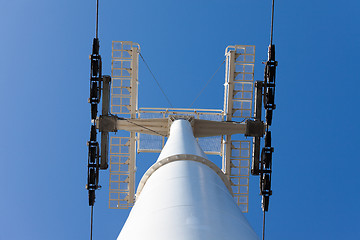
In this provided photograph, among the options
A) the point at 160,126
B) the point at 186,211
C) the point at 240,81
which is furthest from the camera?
the point at 240,81

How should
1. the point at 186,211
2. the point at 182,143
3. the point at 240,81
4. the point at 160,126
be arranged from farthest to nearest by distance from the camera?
the point at 240,81, the point at 160,126, the point at 182,143, the point at 186,211

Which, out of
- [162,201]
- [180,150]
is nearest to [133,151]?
[180,150]

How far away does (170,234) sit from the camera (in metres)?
6.11

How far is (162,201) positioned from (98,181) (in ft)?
55.4

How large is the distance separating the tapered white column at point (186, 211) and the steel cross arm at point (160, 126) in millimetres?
13158

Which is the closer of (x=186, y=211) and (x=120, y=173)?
(x=186, y=211)

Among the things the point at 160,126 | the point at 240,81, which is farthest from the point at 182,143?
the point at 240,81

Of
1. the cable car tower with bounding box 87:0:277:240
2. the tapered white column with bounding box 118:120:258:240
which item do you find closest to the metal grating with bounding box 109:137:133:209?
the cable car tower with bounding box 87:0:277:240

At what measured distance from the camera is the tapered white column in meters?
A: 6.27

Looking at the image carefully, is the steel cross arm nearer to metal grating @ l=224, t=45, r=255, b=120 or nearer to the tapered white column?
metal grating @ l=224, t=45, r=255, b=120

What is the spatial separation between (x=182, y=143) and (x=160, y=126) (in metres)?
10.3

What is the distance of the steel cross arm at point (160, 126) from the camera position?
2378 cm

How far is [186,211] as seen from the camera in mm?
6996

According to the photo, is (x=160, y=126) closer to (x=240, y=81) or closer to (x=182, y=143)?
(x=240, y=81)
